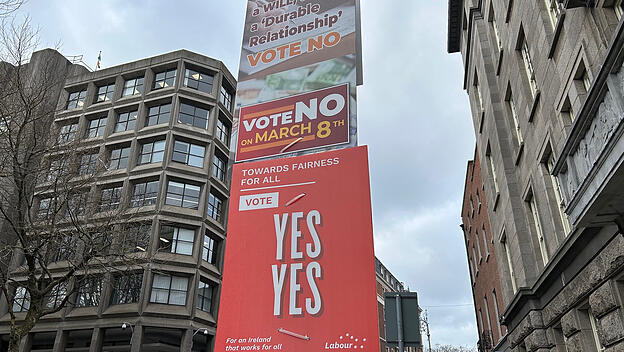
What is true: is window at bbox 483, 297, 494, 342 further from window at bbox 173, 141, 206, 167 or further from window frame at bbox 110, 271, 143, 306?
window at bbox 173, 141, 206, 167

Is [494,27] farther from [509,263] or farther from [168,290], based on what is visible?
[168,290]

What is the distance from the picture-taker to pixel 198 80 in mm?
40281

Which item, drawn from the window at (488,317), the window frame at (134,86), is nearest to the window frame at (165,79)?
the window frame at (134,86)

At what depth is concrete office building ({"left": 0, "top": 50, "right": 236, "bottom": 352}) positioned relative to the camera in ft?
102

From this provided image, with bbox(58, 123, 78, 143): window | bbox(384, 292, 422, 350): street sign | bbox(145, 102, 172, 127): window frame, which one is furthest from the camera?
bbox(145, 102, 172, 127): window frame

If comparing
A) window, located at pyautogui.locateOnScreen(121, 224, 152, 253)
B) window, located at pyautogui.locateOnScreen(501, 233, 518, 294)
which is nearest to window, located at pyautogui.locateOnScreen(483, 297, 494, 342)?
window, located at pyautogui.locateOnScreen(501, 233, 518, 294)

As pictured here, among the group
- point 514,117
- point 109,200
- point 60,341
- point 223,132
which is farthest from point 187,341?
point 514,117

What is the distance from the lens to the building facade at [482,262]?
78.0 ft

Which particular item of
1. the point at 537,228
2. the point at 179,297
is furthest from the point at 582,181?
the point at 179,297

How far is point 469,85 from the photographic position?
25375 millimetres

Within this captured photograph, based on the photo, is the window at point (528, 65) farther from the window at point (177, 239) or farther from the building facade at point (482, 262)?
the window at point (177, 239)

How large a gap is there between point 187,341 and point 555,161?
86.8 ft

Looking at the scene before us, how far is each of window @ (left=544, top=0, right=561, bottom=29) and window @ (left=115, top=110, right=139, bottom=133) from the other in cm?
3347

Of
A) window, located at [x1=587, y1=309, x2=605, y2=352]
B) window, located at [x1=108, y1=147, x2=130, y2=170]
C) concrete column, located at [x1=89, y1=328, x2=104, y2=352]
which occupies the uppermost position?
window, located at [x1=108, y1=147, x2=130, y2=170]
